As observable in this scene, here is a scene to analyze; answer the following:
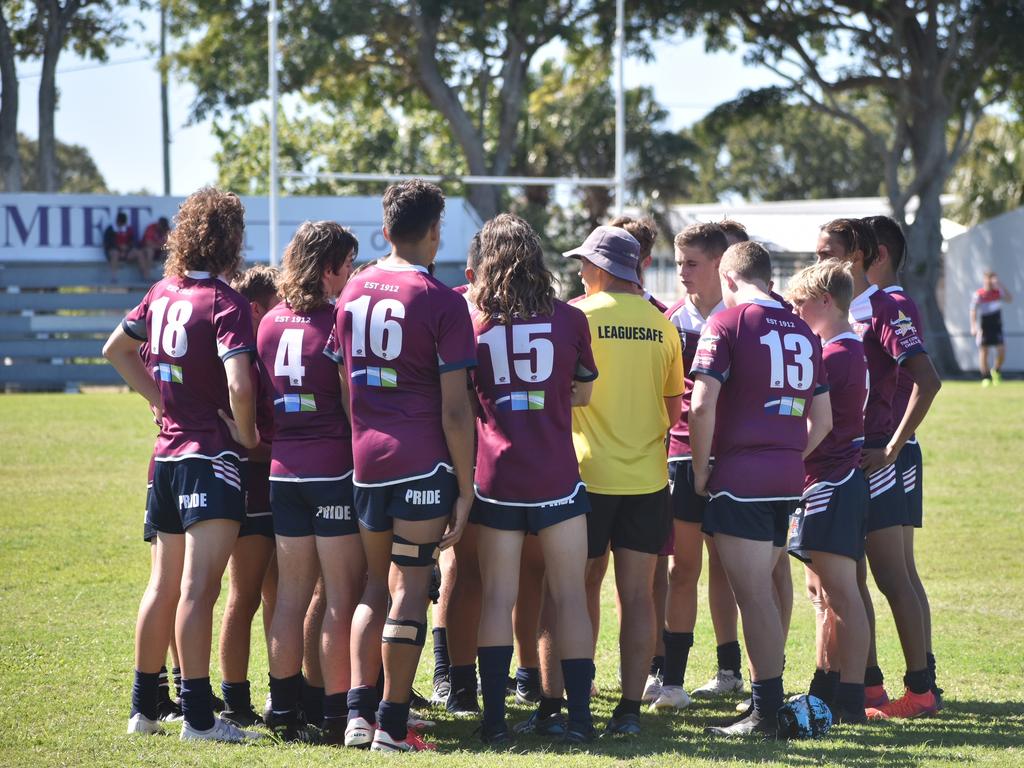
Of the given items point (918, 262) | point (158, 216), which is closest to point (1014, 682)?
point (158, 216)

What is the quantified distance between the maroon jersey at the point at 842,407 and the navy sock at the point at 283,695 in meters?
2.46

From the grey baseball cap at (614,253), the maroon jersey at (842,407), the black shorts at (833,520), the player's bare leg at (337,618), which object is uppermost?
the grey baseball cap at (614,253)

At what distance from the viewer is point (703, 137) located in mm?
35781

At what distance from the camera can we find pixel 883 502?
5938 mm

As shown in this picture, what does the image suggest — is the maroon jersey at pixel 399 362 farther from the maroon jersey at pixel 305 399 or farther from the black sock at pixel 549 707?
the black sock at pixel 549 707

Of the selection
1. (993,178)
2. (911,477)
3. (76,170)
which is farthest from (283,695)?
(76,170)

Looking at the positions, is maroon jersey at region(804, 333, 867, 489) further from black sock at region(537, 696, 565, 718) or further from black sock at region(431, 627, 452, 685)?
black sock at region(431, 627, 452, 685)

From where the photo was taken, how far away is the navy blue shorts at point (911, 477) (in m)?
6.05

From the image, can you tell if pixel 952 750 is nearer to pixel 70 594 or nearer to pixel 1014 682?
pixel 1014 682

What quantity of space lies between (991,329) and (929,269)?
7550 millimetres

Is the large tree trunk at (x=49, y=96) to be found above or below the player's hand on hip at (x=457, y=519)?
above

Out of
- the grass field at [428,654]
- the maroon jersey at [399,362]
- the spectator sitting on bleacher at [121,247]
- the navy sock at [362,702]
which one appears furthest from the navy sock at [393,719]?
the spectator sitting on bleacher at [121,247]

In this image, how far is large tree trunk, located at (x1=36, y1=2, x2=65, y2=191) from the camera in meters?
32.2

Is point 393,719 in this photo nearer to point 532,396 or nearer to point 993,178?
point 532,396
